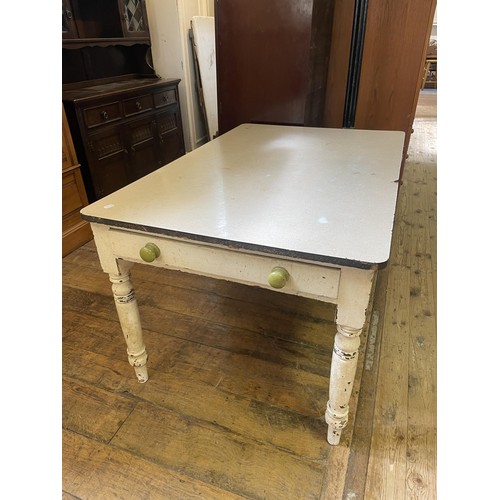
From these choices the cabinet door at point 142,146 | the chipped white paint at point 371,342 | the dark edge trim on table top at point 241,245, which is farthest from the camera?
the cabinet door at point 142,146

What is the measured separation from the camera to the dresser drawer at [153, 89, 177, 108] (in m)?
2.80

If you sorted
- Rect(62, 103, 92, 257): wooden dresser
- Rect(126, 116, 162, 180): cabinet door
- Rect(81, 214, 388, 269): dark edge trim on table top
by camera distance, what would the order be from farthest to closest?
Rect(126, 116, 162, 180): cabinet door, Rect(62, 103, 92, 257): wooden dresser, Rect(81, 214, 388, 269): dark edge trim on table top

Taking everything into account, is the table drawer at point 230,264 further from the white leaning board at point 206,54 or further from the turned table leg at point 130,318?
the white leaning board at point 206,54

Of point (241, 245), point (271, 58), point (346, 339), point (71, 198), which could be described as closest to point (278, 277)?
point (241, 245)

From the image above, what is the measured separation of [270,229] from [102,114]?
6.29 feet

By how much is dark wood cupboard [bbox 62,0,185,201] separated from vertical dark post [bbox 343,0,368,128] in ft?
4.64

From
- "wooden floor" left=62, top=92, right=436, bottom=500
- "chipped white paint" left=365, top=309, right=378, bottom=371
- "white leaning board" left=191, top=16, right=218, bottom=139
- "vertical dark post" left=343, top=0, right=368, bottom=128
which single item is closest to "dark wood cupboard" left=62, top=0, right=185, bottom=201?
"white leaning board" left=191, top=16, right=218, bottom=139

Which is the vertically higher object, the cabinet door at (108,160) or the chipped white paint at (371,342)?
the cabinet door at (108,160)

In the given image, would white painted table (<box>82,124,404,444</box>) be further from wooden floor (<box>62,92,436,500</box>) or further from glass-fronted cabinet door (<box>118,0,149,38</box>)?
glass-fronted cabinet door (<box>118,0,149,38</box>)

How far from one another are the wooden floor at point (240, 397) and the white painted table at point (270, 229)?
132 millimetres

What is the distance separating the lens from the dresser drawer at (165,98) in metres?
2.80

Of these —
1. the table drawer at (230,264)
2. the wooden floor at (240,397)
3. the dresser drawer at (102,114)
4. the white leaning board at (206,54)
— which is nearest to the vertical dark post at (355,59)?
the wooden floor at (240,397)

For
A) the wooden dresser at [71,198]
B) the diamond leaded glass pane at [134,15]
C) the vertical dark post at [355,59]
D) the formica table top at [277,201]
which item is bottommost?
the wooden dresser at [71,198]

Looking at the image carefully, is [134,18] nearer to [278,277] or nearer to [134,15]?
[134,15]
